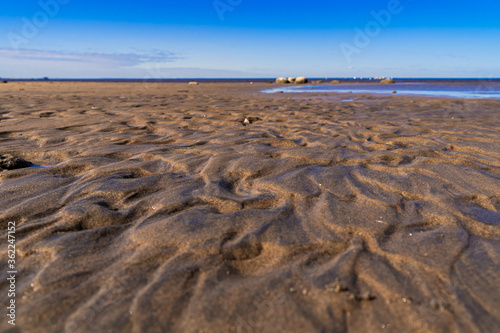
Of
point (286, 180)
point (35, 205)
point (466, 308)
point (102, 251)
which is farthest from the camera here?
point (286, 180)

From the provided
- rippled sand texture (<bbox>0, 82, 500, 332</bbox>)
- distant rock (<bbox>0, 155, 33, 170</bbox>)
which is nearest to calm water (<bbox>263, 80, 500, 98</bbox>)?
rippled sand texture (<bbox>0, 82, 500, 332</bbox>)

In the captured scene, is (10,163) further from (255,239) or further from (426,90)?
(426,90)

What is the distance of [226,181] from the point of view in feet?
9.03

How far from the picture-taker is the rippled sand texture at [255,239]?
1.29m

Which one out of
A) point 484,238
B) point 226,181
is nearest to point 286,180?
point 226,181

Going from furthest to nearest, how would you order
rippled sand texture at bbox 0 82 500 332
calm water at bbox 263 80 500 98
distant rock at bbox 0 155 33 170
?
calm water at bbox 263 80 500 98 < distant rock at bbox 0 155 33 170 < rippled sand texture at bbox 0 82 500 332

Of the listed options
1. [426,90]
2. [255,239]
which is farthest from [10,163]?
[426,90]

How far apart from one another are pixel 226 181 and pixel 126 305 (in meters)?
1.53

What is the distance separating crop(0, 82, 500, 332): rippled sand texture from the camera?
4.22ft

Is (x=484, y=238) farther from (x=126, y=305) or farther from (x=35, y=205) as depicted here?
(x=35, y=205)

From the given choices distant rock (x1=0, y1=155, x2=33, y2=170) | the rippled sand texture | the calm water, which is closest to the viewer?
the rippled sand texture

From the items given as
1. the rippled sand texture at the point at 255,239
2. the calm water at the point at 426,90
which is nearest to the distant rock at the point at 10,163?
the rippled sand texture at the point at 255,239

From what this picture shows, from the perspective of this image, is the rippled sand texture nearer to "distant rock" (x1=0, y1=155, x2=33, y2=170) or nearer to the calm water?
"distant rock" (x1=0, y1=155, x2=33, y2=170)

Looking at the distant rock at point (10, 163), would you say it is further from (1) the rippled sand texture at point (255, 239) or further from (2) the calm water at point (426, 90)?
(2) the calm water at point (426, 90)
